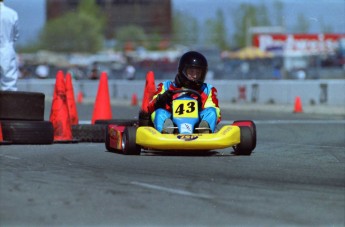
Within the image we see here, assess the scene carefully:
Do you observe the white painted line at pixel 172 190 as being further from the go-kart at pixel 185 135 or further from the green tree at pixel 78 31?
the green tree at pixel 78 31

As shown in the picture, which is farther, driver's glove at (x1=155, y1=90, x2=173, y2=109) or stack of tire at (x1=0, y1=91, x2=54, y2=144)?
stack of tire at (x1=0, y1=91, x2=54, y2=144)

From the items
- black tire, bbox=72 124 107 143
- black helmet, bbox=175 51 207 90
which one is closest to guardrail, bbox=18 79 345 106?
black tire, bbox=72 124 107 143

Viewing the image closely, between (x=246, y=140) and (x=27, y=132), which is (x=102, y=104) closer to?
(x=27, y=132)

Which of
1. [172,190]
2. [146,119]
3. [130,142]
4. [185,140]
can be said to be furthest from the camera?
[146,119]

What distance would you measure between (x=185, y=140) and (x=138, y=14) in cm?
14373

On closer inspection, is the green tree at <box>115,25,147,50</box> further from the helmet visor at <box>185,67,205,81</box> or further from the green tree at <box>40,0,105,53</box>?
the helmet visor at <box>185,67,205,81</box>

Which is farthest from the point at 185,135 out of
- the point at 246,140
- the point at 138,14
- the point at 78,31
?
the point at 138,14

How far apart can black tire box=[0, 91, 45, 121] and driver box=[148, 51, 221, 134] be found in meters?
2.26

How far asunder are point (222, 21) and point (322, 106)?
130 meters

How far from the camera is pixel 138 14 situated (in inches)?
6078

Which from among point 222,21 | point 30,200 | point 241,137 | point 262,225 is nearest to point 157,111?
point 241,137

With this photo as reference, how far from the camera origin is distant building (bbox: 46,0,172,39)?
502ft

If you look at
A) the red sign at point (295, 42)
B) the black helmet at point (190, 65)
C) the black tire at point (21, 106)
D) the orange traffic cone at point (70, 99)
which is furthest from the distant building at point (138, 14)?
the black helmet at point (190, 65)

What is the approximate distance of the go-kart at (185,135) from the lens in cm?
1155
